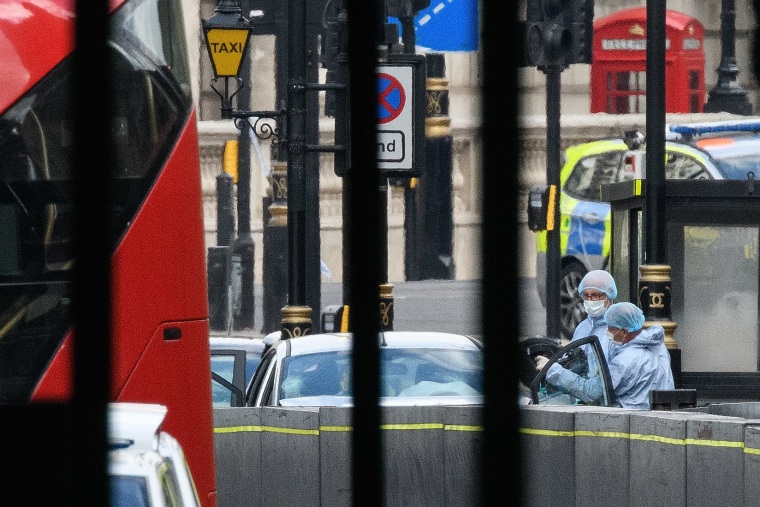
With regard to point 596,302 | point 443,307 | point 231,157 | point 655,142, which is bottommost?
point 443,307

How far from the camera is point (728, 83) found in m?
31.0

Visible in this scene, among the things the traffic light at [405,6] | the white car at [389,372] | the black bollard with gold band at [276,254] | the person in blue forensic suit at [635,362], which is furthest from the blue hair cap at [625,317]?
the black bollard with gold band at [276,254]

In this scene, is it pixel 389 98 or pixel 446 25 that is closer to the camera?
pixel 389 98

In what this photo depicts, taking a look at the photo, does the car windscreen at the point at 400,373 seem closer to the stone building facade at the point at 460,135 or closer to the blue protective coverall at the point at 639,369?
the blue protective coverall at the point at 639,369

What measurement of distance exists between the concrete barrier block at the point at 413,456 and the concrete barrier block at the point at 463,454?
45 millimetres

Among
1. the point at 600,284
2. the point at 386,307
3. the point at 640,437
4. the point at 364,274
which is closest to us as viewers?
the point at 640,437

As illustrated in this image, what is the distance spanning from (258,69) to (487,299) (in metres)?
9.25

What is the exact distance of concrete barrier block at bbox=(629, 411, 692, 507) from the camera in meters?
7.49

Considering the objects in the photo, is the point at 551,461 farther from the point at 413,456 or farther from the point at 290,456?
the point at 290,456

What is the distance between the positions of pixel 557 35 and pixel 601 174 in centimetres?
474

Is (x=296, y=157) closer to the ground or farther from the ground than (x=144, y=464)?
farther from the ground

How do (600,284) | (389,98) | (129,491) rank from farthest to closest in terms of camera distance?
(389,98)
(600,284)
(129,491)

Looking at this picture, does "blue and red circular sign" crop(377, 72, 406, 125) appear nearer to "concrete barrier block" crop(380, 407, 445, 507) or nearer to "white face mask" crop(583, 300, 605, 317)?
"white face mask" crop(583, 300, 605, 317)

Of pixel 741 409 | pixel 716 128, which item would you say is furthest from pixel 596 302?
pixel 716 128
